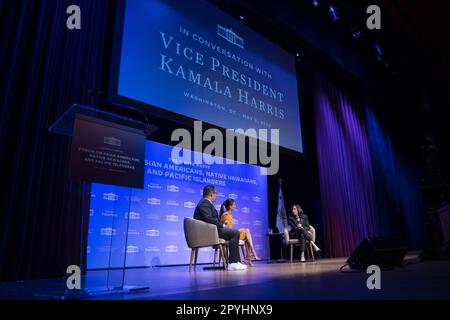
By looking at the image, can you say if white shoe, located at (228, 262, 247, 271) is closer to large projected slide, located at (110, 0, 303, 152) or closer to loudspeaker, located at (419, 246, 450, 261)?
large projected slide, located at (110, 0, 303, 152)

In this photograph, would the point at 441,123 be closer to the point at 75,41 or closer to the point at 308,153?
the point at 308,153

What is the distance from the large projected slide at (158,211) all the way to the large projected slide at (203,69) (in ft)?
4.29

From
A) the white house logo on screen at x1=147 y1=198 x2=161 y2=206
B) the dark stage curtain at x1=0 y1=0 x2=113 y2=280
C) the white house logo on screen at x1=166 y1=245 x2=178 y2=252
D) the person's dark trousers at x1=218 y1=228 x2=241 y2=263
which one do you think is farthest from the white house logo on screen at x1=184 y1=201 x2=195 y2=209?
the dark stage curtain at x1=0 y1=0 x2=113 y2=280

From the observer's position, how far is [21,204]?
10.3 ft

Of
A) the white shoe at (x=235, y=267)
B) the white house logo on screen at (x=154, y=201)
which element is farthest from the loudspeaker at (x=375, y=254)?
the white house logo on screen at (x=154, y=201)

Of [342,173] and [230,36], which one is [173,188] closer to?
[230,36]

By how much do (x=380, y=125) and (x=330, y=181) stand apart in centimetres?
358

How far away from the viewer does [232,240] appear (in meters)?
4.48

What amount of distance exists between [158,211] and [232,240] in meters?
1.75

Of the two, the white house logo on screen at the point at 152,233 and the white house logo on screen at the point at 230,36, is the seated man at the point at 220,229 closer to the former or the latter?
the white house logo on screen at the point at 152,233

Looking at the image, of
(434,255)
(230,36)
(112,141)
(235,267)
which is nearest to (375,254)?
(235,267)

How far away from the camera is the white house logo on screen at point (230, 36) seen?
5.79 meters

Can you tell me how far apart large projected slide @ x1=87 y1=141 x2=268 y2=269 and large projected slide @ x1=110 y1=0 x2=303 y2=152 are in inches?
51.5
